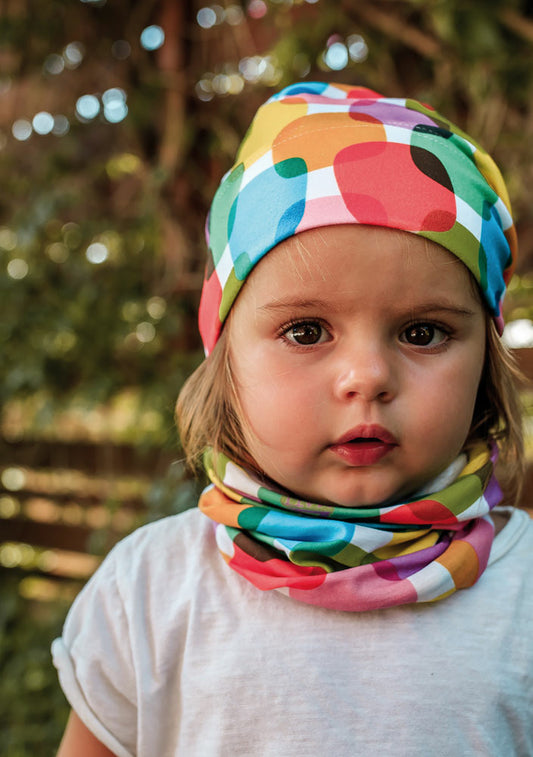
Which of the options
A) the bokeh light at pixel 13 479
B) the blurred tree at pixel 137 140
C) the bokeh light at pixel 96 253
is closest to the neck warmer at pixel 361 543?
the blurred tree at pixel 137 140

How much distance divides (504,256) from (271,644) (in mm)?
695

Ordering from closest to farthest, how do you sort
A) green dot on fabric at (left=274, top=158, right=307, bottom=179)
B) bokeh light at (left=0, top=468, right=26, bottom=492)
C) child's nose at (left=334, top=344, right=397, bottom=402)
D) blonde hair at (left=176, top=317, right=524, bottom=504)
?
child's nose at (left=334, top=344, right=397, bottom=402), green dot on fabric at (left=274, top=158, right=307, bottom=179), blonde hair at (left=176, top=317, right=524, bottom=504), bokeh light at (left=0, top=468, right=26, bottom=492)

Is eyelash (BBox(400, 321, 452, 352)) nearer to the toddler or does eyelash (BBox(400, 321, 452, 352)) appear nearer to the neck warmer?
the toddler

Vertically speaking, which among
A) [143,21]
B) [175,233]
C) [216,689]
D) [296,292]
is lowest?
[216,689]

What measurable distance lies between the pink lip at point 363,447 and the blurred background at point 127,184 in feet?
3.80

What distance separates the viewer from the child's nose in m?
0.89

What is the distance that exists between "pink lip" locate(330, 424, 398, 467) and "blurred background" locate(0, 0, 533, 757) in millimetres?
1158

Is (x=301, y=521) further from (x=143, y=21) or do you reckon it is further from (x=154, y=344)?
Answer: (x=143, y=21)

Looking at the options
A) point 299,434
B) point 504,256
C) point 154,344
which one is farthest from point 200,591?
point 154,344

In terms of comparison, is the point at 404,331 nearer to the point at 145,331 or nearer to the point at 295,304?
the point at 295,304

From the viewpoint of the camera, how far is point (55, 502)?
3109 millimetres

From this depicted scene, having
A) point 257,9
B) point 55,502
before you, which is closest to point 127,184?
point 257,9

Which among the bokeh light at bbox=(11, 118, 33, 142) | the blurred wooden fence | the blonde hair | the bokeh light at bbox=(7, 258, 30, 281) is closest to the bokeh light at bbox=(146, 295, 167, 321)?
the bokeh light at bbox=(7, 258, 30, 281)

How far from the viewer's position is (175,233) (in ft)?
8.26
